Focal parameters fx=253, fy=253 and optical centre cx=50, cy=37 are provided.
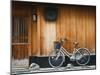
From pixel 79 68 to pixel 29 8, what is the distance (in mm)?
1151

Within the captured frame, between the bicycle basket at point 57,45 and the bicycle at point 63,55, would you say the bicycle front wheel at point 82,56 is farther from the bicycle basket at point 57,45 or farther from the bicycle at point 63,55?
the bicycle basket at point 57,45

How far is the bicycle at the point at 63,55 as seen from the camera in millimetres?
3637

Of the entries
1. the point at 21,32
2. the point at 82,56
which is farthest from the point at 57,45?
the point at 21,32

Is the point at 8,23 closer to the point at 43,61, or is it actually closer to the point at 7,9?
A: the point at 7,9

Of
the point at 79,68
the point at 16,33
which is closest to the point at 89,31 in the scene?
the point at 79,68

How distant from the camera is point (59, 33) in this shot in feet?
12.0

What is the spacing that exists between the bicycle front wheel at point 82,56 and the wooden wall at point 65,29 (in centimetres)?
7

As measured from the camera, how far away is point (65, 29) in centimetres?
368

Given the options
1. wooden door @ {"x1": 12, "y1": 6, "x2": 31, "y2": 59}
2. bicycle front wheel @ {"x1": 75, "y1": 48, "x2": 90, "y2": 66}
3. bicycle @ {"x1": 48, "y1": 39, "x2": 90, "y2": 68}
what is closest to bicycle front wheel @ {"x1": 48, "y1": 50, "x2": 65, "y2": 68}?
bicycle @ {"x1": 48, "y1": 39, "x2": 90, "y2": 68}

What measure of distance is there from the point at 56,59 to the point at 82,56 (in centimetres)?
41

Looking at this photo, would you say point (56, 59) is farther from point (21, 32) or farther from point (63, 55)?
point (21, 32)

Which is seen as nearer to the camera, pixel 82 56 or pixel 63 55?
pixel 63 55

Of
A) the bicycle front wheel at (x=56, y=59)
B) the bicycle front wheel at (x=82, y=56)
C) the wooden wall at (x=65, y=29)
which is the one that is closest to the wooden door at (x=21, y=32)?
the wooden wall at (x=65, y=29)

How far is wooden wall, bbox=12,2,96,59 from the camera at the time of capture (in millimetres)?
3549
